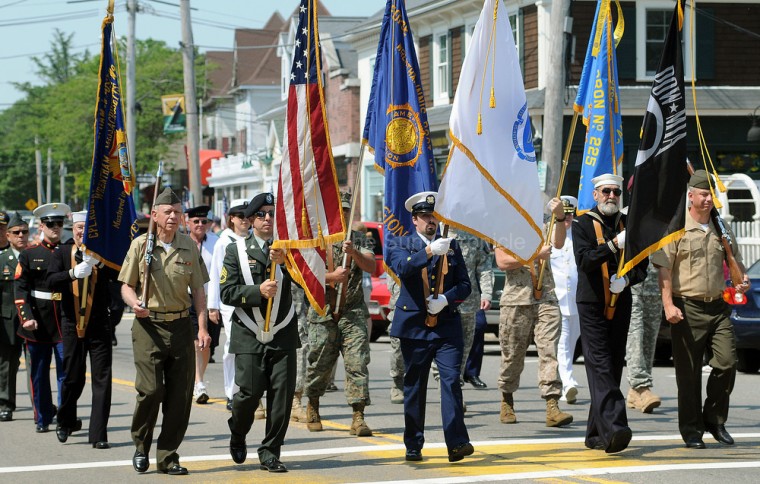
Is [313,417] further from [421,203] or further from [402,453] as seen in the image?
[421,203]

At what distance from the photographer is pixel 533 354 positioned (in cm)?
2100

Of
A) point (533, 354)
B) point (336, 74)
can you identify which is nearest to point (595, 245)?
point (533, 354)

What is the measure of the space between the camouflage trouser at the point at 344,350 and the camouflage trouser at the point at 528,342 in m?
1.48

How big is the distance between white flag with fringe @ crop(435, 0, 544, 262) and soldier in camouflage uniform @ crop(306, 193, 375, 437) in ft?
4.05

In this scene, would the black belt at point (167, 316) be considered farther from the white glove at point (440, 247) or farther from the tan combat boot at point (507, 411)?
the tan combat boot at point (507, 411)

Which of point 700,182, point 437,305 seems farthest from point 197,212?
point 700,182

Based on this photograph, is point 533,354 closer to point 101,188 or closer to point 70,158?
point 101,188

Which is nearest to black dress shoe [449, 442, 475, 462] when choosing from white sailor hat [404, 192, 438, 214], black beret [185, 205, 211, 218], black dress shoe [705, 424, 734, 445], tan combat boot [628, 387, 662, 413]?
white sailor hat [404, 192, 438, 214]

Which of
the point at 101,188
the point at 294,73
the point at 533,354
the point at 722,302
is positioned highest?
the point at 294,73

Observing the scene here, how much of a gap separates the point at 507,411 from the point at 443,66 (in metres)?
25.4

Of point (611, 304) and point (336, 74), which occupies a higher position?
point (336, 74)

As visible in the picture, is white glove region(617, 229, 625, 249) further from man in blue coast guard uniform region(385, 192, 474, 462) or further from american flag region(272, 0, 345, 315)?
american flag region(272, 0, 345, 315)

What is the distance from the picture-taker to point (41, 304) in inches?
499

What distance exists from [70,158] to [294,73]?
6344cm
